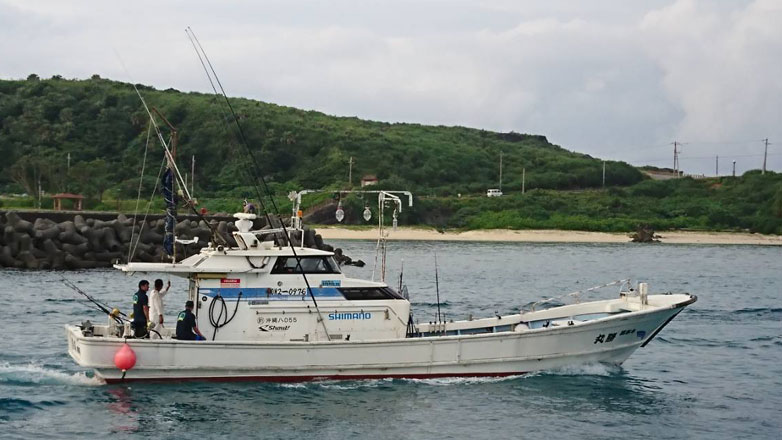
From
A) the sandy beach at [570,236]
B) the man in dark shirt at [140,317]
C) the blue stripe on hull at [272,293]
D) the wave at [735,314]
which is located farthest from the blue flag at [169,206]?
the sandy beach at [570,236]

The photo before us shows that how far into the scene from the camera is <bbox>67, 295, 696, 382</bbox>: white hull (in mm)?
18250

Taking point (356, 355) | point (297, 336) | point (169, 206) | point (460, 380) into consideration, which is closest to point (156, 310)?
point (169, 206)

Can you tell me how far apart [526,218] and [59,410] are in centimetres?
7045

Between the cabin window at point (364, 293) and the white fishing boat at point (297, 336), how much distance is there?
19 mm

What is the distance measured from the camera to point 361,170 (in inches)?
3971

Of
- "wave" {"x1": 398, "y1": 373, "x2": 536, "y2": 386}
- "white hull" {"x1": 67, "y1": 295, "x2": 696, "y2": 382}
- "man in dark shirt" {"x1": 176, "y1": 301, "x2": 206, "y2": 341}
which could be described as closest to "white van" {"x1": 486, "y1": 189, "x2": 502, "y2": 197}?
"white hull" {"x1": 67, "y1": 295, "x2": 696, "y2": 382}

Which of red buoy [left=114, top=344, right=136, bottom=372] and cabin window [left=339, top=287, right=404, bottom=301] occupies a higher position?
cabin window [left=339, top=287, right=404, bottom=301]

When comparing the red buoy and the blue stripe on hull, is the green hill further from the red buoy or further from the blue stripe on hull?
the red buoy

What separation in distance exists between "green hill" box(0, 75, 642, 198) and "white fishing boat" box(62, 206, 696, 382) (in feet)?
229

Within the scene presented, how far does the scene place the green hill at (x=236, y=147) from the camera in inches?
3873

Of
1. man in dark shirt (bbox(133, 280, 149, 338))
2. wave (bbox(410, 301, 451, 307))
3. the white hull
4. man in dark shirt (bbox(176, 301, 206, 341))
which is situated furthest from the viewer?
wave (bbox(410, 301, 451, 307))

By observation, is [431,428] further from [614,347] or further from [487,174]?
[487,174]

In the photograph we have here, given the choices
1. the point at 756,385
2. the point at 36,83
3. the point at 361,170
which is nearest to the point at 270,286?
the point at 756,385

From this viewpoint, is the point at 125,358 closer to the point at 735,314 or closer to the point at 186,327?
the point at 186,327
